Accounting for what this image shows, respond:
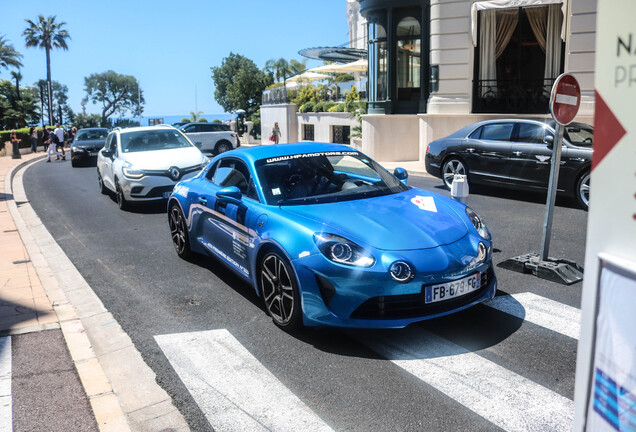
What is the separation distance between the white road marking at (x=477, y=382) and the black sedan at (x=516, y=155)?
6.46m

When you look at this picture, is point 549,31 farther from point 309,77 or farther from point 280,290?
point 309,77

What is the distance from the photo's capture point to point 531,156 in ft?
35.5

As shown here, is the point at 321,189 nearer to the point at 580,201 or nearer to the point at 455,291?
the point at 455,291

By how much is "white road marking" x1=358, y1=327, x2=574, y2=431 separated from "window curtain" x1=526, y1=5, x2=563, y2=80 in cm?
1595

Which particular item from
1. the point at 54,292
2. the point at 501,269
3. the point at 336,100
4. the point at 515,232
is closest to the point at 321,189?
the point at 501,269

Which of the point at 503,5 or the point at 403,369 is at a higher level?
the point at 503,5

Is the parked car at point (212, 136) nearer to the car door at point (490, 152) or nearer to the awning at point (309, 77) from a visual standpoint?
the awning at point (309, 77)

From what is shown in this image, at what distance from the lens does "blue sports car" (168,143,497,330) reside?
4.43 meters

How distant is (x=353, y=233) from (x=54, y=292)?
11.7 feet

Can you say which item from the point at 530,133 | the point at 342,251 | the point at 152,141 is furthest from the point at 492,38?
the point at 342,251

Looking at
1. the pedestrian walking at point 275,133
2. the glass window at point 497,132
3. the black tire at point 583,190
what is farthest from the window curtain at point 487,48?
the pedestrian walking at point 275,133

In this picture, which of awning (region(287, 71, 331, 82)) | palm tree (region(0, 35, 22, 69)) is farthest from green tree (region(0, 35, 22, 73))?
awning (region(287, 71, 331, 82))

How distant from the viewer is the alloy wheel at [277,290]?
483 cm

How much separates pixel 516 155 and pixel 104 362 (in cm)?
876
